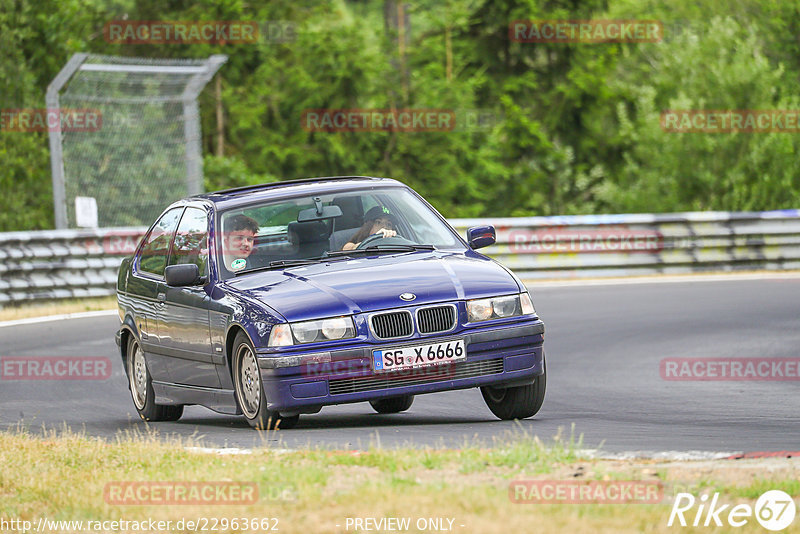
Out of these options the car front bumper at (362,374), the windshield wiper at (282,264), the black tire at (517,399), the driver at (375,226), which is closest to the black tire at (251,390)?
the car front bumper at (362,374)

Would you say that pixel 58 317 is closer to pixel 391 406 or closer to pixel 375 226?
pixel 391 406

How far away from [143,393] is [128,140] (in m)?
12.1

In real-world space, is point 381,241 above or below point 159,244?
above

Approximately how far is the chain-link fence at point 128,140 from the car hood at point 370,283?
12.2 m

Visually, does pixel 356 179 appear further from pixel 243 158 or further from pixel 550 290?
pixel 243 158

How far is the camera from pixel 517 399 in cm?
873

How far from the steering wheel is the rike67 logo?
4.11 meters

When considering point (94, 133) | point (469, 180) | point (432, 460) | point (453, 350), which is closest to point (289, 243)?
point (453, 350)

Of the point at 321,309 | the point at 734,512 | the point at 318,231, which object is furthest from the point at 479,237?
the point at 734,512

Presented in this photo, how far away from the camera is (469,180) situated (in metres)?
36.3

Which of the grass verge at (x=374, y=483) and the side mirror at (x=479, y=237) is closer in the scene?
the grass verge at (x=374, y=483)

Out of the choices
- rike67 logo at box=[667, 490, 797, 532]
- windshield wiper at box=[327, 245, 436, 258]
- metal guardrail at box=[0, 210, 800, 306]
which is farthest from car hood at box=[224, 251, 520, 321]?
metal guardrail at box=[0, 210, 800, 306]

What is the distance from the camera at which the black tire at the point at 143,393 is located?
10.1m

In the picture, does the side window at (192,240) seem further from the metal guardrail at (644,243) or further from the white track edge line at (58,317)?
the metal guardrail at (644,243)
